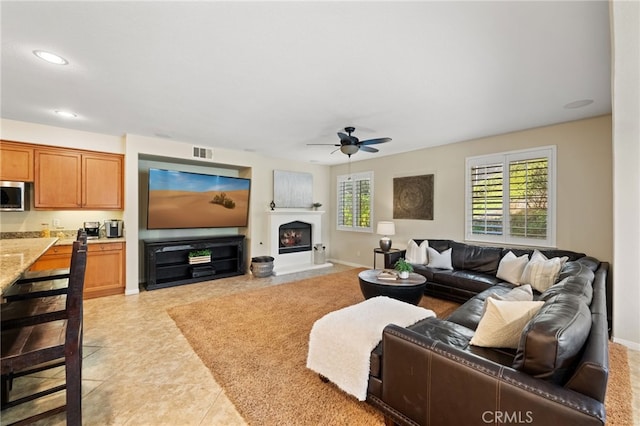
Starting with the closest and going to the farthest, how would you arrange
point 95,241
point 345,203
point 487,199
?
1. point 95,241
2. point 487,199
3. point 345,203

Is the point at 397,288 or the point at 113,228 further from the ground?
the point at 113,228

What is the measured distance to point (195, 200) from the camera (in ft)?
17.3

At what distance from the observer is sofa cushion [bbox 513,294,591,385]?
1205 millimetres

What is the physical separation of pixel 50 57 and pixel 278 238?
15.2 ft

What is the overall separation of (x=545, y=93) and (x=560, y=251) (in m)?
2.13

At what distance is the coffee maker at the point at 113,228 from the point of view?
446 centimetres

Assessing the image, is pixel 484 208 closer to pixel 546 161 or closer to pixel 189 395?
pixel 546 161

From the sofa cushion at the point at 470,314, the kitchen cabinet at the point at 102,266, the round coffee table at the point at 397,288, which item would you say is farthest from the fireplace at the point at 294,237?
the sofa cushion at the point at 470,314

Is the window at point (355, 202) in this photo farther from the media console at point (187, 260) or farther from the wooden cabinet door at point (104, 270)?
the wooden cabinet door at point (104, 270)

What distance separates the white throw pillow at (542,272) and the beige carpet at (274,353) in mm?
803

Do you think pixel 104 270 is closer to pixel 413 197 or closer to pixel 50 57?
pixel 50 57

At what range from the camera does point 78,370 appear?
1.52m

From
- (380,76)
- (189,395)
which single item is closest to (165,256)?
(189,395)

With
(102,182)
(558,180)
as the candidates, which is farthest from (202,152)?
(558,180)
